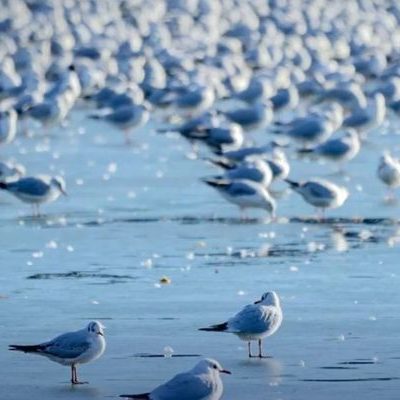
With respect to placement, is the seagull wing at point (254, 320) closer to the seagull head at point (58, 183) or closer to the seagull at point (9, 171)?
the seagull head at point (58, 183)

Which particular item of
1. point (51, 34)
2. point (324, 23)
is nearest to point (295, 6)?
point (324, 23)

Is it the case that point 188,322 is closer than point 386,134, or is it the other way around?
point 188,322

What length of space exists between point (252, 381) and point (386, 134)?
62.2ft

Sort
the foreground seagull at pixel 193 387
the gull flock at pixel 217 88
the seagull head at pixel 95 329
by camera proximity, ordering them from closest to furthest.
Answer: the foreground seagull at pixel 193 387
the seagull head at pixel 95 329
the gull flock at pixel 217 88

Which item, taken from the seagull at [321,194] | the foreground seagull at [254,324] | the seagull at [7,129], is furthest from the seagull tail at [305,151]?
the foreground seagull at [254,324]

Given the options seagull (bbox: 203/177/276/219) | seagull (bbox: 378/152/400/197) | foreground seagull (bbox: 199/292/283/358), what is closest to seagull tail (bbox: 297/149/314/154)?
seagull (bbox: 378/152/400/197)

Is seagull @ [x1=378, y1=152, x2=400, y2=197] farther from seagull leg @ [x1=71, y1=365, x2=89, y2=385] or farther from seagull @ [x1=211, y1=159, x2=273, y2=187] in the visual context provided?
seagull leg @ [x1=71, y1=365, x2=89, y2=385]

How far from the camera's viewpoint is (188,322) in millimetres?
12203

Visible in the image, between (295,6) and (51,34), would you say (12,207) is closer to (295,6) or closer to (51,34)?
(51,34)

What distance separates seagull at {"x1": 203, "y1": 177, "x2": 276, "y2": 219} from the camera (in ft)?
60.2

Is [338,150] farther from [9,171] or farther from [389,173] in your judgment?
[9,171]

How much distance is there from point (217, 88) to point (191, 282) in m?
21.6

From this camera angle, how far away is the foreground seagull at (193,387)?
920 centimetres

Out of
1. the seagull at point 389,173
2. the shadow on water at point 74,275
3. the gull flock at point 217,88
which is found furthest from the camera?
the seagull at point 389,173
